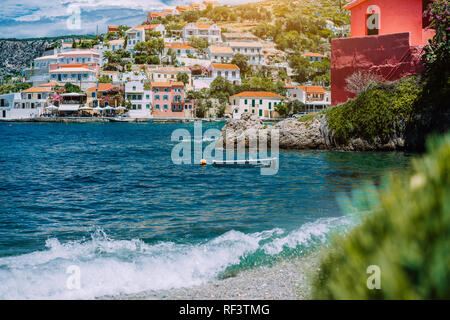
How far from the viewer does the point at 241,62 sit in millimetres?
111125

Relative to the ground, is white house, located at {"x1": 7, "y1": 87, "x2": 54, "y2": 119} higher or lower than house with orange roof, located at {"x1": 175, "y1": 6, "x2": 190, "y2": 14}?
lower

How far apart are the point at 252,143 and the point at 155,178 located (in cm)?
1094

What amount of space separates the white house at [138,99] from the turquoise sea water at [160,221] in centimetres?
6849

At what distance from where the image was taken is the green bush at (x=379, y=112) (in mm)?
21703

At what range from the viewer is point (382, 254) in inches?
50.5

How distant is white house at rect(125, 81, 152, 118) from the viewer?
88625mm

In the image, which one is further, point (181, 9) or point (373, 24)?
point (181, 9)

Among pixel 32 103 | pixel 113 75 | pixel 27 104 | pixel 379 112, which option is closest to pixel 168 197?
pixel 379 112

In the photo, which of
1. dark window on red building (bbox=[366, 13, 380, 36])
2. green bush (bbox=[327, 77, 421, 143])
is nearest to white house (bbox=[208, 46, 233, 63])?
dark window on red building (bbox=[366, 13, 380, 36])

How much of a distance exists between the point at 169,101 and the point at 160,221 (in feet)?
263

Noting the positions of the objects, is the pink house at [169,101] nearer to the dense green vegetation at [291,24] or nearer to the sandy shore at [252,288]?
the dense green vegetation at [291,24]

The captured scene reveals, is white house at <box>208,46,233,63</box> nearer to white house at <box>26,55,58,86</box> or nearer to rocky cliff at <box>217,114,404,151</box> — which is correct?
white house at <box>26,55,58,86</box>

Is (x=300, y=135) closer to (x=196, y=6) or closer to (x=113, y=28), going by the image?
(x=113, y=28)

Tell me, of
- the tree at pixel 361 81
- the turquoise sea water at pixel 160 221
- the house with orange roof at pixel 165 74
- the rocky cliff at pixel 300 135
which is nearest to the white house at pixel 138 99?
the house with orange roof at pixel 165 74
